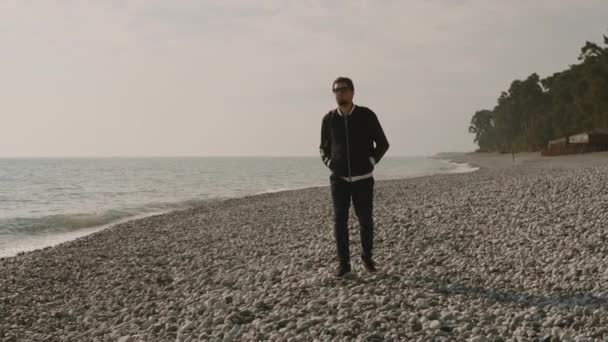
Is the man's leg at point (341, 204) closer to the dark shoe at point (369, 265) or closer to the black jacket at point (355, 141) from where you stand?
the black jacket at point (355, 141)

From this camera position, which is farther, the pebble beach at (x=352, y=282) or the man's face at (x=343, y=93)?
the man's face at (x=343, y=93)

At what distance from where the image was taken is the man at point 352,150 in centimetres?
734

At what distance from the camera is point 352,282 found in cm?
756

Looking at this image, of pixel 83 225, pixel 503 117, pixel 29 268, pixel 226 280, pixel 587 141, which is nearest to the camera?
pixel 226 280

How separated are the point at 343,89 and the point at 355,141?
0.79 meters

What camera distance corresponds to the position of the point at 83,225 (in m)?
23.7

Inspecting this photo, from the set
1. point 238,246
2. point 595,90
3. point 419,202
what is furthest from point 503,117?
point 238,246

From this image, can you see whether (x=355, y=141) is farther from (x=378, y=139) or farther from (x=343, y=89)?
(x=343, y=89)

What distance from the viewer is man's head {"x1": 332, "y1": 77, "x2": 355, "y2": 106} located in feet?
23.6

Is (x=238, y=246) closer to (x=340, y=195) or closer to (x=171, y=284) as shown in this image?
(x=171, y=284)

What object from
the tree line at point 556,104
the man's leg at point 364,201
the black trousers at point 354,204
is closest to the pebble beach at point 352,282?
the black trousers at point 354,204

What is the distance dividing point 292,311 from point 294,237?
22.4 ft

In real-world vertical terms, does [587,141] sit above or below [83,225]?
above

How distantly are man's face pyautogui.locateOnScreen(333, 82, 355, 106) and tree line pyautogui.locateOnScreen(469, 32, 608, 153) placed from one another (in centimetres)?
5567
